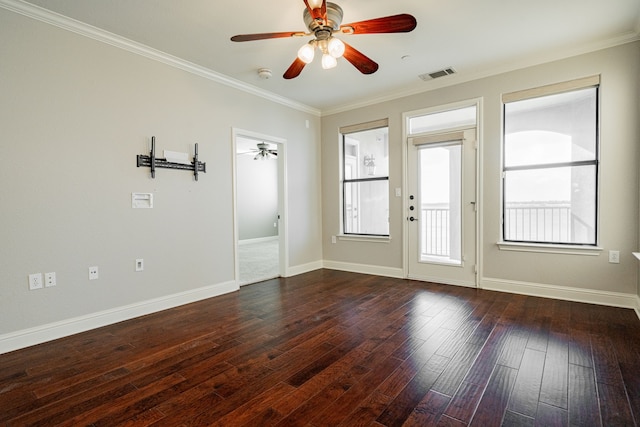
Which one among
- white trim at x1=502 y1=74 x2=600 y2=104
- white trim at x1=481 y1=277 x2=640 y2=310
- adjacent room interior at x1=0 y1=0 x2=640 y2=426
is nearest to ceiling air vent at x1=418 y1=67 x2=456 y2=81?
adjacent room interior at x1=0 y1=0 x2=640 y2=426

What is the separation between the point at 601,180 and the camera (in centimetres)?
322

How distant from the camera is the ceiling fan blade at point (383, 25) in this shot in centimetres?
210

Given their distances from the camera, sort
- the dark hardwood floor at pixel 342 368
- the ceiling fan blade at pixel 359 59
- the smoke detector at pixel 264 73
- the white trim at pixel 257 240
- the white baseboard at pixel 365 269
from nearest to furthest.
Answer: the dark hardwood floor at pixel 342 368
the ceiling fan blade at pixel 359 59
the smoke detector at pixel 264 73
the white baseboard at pixel 365 269
the white trim at pixel 257 240

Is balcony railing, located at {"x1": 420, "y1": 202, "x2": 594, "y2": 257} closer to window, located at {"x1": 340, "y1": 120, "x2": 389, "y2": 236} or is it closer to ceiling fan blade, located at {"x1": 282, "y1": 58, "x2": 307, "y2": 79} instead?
window, located at {"x1": 340, "y1": 120, "x2": 389, "y2": 236}

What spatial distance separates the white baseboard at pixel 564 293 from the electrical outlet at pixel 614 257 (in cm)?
33

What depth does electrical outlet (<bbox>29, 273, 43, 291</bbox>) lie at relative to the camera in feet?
8.38

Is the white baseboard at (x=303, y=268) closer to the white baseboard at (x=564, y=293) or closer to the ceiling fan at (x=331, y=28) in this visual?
the white baseboard at (x=564, y=293)

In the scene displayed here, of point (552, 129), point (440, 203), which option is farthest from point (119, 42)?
point (552, 129)

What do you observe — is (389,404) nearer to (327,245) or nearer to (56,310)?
(56,310)

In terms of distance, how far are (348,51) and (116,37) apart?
7.36 ft

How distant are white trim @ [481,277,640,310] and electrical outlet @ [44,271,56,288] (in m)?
4.53

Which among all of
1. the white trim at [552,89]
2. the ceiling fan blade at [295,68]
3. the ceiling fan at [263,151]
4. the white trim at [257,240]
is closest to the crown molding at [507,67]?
the white trim at [552,89]

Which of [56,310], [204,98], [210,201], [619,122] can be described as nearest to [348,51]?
[204,98]

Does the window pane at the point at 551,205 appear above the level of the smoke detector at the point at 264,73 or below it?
below
